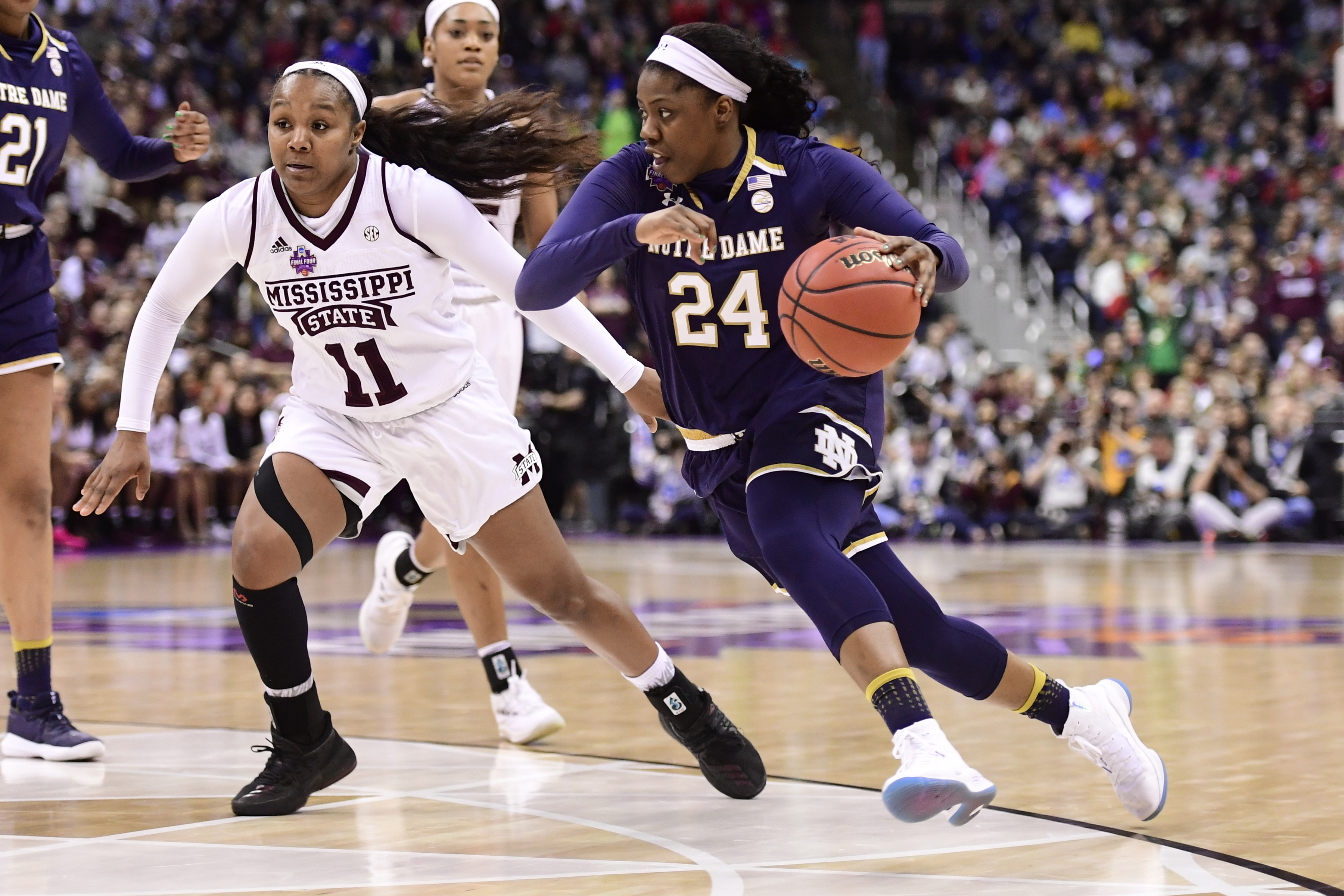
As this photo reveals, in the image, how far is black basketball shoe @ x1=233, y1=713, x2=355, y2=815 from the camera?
12.1 feet

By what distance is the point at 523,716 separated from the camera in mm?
4641

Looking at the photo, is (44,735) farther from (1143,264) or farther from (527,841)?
(1143,264)

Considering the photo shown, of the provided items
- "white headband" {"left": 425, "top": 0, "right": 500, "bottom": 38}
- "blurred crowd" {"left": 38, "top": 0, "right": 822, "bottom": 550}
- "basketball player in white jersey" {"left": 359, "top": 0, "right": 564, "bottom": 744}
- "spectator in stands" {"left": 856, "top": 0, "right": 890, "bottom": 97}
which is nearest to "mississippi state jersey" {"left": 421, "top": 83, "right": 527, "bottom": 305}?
"basketball player in white jersey" {"left": 359, "top": 0, "right": 564, "bottom": 744}

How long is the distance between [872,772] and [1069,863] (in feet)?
3.26

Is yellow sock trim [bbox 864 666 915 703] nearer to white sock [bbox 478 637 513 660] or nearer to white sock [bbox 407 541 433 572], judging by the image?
white sock [bbox 478 637 513 660]

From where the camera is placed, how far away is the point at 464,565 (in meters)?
5.00

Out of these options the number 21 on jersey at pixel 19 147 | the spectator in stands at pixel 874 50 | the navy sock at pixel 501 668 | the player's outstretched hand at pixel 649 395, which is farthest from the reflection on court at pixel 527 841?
the spectator in stands at pixel 874 50

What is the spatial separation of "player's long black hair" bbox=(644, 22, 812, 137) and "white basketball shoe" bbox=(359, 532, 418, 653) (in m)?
2.26

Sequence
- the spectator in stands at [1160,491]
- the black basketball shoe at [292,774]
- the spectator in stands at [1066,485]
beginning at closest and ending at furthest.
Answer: the black basketball shoe at [292,774] → the spectator in stands at [1160,491] → the spectator in stands at [1066,485]

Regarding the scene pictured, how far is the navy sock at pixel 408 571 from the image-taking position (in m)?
5.34

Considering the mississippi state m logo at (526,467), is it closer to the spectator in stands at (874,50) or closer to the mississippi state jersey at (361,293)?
the mississippi state jersey at (361,293)

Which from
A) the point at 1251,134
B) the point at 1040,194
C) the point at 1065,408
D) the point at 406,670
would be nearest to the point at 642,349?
the point at 1065,408

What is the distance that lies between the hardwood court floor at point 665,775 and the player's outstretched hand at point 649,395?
94cm

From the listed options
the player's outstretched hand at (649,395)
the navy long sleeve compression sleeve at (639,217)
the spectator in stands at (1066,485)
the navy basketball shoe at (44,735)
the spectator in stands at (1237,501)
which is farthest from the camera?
the spectator in stands at (1066,485)
